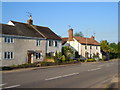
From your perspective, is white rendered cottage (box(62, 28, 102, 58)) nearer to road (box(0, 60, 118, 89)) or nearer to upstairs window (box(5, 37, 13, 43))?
upstairs window (box(5, 37, 13, 43))

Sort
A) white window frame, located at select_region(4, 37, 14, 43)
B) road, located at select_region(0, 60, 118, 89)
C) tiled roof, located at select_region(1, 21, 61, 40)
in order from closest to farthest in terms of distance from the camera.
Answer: road, located at select_region(0, 60, 118, 89), white window frame, located at select_region(4, 37, 14, 43), tiled roof, located at select_region(1, 21, 61, 40)

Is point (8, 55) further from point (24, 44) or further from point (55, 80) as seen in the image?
point (55, 80)

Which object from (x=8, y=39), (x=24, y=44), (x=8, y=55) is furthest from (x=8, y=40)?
(x=24, y=44)

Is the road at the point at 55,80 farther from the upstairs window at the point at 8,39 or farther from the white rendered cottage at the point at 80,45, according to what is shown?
the white rendered cottage at the point at 80,45

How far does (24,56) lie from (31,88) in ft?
75.1

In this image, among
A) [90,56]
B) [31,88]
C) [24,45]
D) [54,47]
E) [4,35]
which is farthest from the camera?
[90,56]

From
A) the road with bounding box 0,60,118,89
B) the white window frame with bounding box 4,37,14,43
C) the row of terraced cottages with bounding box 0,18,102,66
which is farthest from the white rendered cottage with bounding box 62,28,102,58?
the road with bounding box 0,60,118,89

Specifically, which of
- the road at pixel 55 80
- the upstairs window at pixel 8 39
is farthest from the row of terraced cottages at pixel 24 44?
the road at pixel 55 80

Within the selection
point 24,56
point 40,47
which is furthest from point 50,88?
point 40,47

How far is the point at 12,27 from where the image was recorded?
3369 cm

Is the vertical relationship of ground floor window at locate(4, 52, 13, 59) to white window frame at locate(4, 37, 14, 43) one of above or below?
below

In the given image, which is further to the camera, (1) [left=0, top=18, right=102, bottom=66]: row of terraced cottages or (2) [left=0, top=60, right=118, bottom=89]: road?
(1) [left=0, top=18, right=102, bottom=66]: row of terraced cottages

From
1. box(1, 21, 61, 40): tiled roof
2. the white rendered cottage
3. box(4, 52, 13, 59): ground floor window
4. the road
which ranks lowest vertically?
the road

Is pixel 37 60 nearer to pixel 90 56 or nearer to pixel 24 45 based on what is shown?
pixel 24 45
